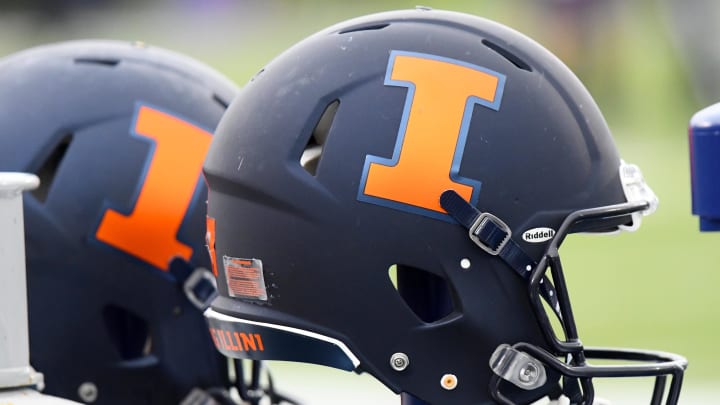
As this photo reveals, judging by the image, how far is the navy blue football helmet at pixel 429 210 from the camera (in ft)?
6.42

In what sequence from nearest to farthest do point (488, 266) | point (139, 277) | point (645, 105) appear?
point (488, 266)
point (139, 277)
point (645, 105)

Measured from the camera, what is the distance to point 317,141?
211 cm

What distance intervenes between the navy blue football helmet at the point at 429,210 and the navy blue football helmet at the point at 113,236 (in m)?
0.55

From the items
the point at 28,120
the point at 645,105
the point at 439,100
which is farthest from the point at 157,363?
the point at 645,105

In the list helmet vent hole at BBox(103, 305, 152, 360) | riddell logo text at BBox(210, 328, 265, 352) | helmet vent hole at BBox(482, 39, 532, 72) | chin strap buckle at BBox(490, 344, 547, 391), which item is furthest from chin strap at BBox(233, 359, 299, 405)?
helmet vent hole at BBox(482, 39, 532, 72)

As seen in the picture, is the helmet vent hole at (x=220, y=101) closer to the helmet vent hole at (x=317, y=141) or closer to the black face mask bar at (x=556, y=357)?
the helmet vent hole at (x=317, y=141)

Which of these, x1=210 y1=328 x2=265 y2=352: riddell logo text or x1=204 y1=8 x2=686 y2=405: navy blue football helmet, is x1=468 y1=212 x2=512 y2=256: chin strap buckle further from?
x1=210 y1=328 x2=265 y2=352: riddell logo text

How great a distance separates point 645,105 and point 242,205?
12941 millimetres

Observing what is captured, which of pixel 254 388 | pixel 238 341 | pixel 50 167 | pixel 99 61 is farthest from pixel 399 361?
pixel 99 61

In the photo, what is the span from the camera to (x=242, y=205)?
6.78 feet

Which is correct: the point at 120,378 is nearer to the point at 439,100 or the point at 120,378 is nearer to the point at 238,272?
the point at 238,272

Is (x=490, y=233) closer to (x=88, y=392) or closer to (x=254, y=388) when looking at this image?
(x=254, y=388)

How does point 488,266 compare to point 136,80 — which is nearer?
point 488,266

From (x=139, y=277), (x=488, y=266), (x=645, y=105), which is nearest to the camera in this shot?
(x=488, y=266)
